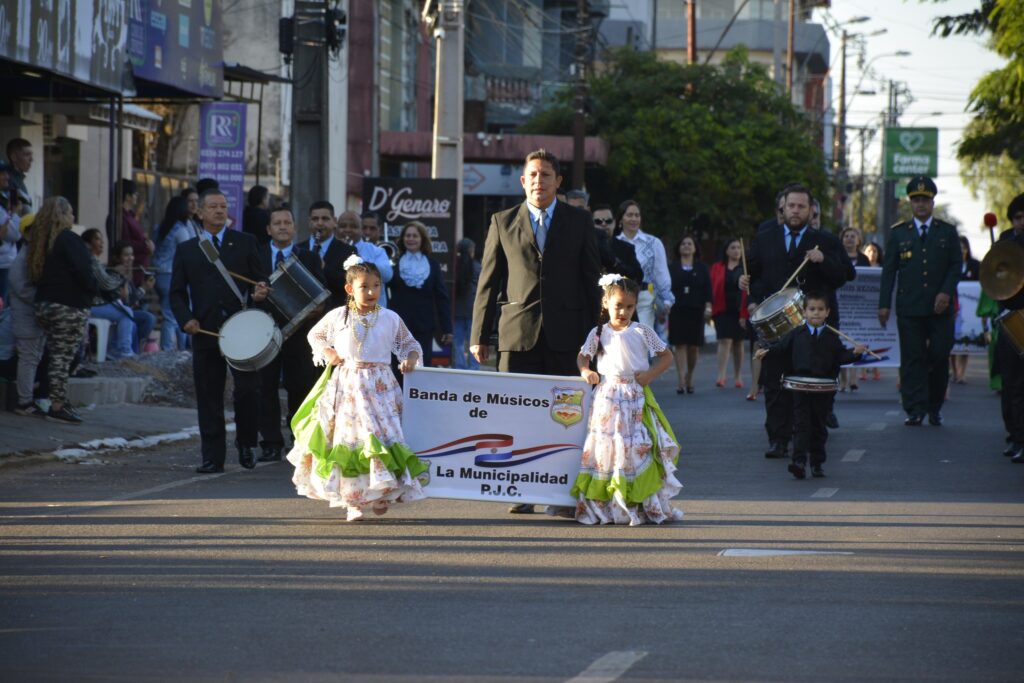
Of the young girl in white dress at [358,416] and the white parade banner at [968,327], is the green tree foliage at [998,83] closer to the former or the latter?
the white parade banner at [968,327]

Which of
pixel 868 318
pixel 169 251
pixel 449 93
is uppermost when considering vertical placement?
pixel 449 93

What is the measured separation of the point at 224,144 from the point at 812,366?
43.1ft

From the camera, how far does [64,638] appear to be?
6.43 m

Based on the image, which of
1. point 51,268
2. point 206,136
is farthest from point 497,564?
point 206,136

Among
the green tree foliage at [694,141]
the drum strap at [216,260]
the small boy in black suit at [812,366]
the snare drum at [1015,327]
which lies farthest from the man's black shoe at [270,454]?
the green tree foliage at [694,141]

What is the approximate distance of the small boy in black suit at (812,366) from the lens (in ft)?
39.7

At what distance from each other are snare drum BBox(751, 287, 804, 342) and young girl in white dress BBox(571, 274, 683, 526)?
369 cm

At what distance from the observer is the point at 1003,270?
1252 centimetres

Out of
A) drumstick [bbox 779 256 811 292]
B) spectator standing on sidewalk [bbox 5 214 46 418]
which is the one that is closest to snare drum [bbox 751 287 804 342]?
drumstick [bbox 779 256 811 292]

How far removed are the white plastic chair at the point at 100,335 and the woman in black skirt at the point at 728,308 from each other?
26.0 ft

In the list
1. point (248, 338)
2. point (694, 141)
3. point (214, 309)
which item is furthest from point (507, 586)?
point (694, 141)

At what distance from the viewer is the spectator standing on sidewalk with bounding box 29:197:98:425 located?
14750 millimetres

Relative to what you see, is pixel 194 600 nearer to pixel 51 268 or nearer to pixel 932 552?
pixel 932 552

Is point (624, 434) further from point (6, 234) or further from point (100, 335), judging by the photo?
point (100, 335)
